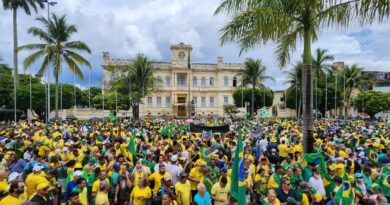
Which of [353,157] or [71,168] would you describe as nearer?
[71,168]

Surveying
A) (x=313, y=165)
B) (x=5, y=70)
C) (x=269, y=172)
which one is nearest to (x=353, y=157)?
(x=313, y=165)

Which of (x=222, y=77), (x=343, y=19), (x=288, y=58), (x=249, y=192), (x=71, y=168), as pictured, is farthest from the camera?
(x=222, y=77)

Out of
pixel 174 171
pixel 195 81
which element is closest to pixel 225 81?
pixel 195 81

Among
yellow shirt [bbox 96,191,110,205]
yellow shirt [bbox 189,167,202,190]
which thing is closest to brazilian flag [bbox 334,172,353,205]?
yellow shirt [bbox 189,167,202,190]

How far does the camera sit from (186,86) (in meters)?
66.1

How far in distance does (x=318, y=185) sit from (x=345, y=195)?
90 centimetres

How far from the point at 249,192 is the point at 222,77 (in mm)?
60980

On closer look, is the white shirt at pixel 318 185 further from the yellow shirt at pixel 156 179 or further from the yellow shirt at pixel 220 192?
the yellow shirt at pixel 156 179

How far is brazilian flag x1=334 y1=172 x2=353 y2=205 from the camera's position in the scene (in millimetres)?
A: 5555

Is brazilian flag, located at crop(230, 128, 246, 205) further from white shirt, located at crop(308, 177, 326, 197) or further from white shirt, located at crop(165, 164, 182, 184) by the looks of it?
white shirt, located at crop(165, 164, 182, 184)

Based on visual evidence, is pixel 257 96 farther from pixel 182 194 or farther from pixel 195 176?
pixel 182 194

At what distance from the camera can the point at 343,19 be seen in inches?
330

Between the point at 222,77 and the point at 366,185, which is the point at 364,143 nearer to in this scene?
the point at 366,185

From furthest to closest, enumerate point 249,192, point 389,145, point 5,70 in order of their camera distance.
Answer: point 5,70 → point 389,145 → point 249,192
